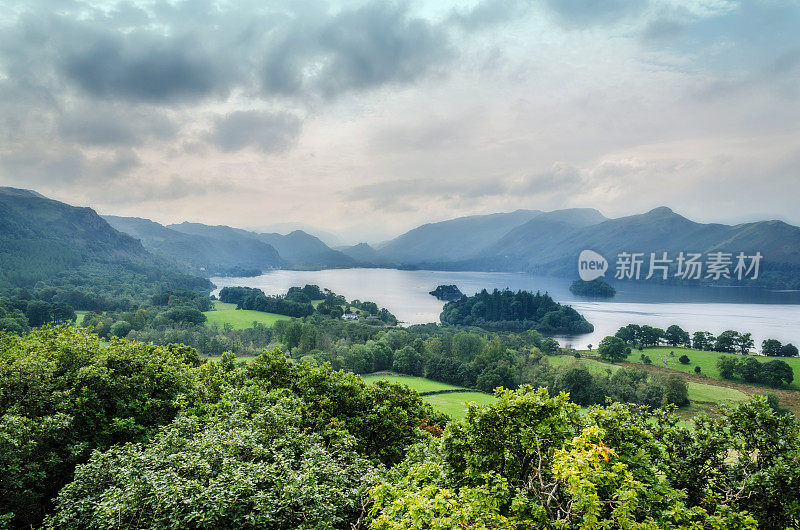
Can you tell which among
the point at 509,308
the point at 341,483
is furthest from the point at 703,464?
the point at 509,308

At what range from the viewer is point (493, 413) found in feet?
20.5

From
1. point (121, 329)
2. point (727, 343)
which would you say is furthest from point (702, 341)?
point (121, 329)

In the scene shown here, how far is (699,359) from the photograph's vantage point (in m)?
53.1

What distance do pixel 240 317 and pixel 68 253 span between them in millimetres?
92914

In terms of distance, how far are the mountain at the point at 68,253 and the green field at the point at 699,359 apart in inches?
4296

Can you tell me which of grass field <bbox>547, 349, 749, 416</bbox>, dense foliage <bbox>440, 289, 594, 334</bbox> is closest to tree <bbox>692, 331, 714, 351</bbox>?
grass field <bbox>547, 349, 749, 416</bbox>

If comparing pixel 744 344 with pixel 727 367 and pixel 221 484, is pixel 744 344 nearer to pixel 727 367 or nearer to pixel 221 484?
pixel 727 367

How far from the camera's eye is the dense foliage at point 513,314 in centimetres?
8256

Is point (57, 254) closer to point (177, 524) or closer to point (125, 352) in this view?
point (125, 352)

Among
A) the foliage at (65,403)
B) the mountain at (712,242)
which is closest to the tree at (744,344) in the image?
the foliage at (65,403)

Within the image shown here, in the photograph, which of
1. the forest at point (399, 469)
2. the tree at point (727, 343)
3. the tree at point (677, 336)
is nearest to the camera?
the forest at point (399, 469)

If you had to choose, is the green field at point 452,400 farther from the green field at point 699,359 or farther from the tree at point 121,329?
the tree at point 121,329

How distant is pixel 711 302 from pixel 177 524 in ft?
394

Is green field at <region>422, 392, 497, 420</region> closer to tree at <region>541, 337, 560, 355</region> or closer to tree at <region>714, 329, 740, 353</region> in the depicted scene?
tree at <region>541, 337, 560, 355</region>
